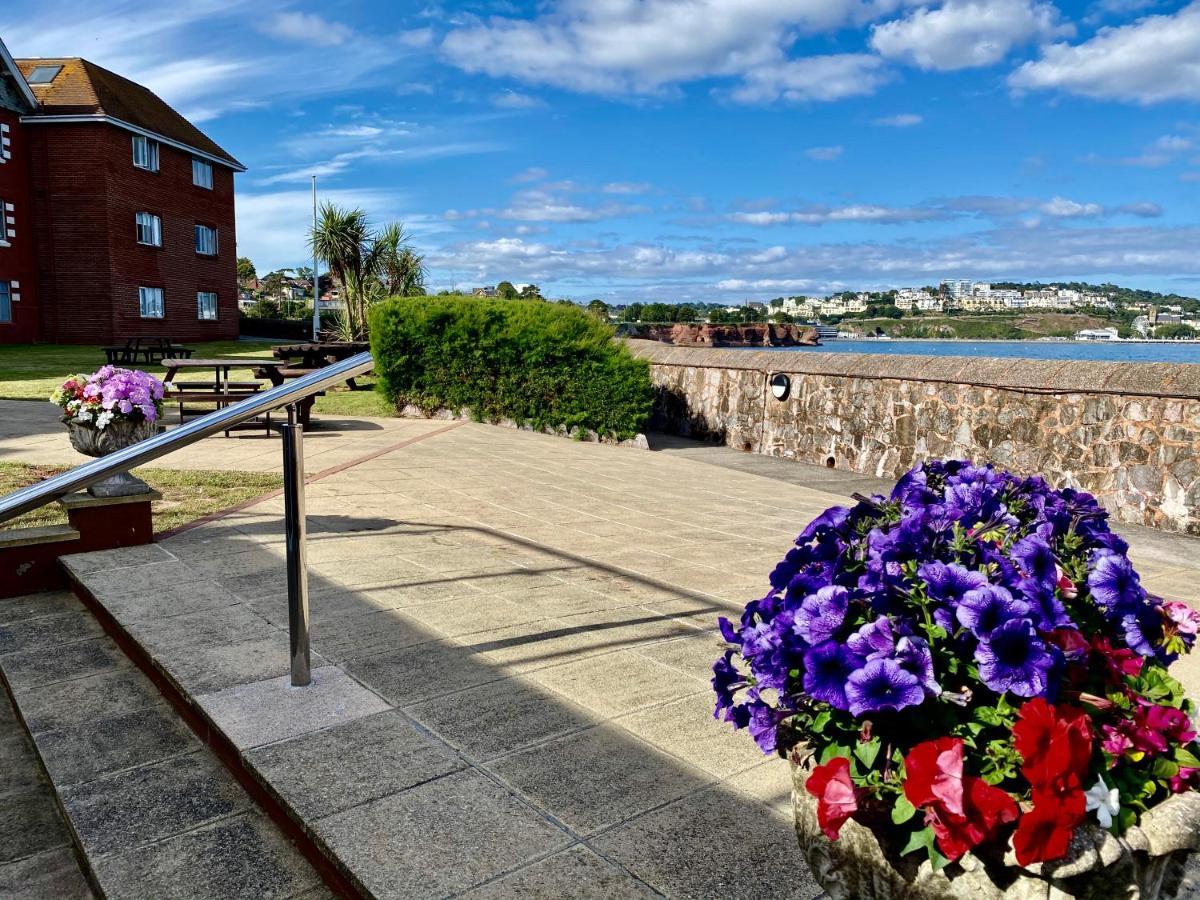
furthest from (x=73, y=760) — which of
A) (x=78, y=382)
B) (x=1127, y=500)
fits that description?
(x=1127, y=500)

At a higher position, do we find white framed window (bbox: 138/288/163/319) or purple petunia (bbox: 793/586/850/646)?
white framed window (bbox: 138/288/163/319)

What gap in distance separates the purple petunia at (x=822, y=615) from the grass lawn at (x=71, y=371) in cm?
1231

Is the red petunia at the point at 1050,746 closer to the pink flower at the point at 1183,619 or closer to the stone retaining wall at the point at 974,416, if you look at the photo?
the pink flower at the point at 1183,619

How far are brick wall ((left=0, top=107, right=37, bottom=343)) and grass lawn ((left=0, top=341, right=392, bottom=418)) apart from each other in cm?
101

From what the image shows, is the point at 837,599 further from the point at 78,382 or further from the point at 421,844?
the point at 78,382

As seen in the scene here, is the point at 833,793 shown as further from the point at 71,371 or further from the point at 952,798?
the point at 71,371

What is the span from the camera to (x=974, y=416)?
9289 millimetres

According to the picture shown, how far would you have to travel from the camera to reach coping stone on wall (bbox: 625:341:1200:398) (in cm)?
768

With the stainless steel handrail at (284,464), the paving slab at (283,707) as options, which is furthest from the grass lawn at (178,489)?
the stainless steel handrail at (284,464)

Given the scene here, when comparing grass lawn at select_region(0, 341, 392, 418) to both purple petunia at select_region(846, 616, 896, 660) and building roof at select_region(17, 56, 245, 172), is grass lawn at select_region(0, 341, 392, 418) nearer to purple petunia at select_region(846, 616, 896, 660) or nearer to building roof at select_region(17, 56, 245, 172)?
building roof at select_region(17, 56, 245, 172)

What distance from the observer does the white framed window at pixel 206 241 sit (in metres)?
35.0

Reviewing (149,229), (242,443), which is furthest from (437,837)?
(149,229)

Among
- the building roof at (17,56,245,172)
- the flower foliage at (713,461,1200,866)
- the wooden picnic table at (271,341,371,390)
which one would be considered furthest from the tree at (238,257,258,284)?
the flower foliage at (713,461,1200,866)

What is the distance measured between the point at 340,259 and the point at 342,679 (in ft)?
81.8
